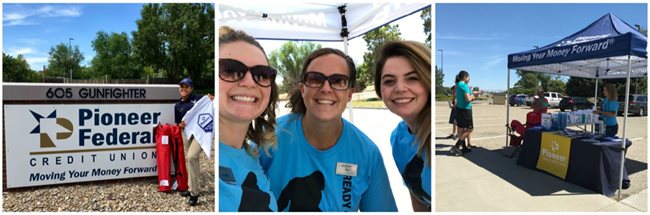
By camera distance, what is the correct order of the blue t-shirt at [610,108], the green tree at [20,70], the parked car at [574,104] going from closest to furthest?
the blue t-shirt at [610,108] < the parked car at [574,104] < the green tree at [20,70]

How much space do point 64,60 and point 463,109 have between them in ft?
168

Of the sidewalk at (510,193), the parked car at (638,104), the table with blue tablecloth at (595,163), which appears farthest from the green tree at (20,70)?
the parked car at (638,104)

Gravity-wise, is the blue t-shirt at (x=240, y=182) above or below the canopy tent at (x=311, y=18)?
below

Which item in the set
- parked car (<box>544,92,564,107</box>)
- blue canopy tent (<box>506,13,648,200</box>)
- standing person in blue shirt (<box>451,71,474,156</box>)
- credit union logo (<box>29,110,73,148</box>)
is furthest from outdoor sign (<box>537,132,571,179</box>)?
parked car (<box>544,92,564,107</box>)

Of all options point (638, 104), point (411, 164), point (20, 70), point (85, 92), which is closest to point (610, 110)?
point (411, 164)

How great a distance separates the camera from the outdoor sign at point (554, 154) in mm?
4086

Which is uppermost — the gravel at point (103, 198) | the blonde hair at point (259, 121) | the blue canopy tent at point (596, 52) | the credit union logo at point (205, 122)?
the blue canopy tent at point (596, 52)

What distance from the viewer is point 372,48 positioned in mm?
1545

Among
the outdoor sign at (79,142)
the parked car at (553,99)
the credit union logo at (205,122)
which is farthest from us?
the parked car at (553,99)

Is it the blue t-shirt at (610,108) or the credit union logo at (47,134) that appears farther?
the blue t-shirt at (610,108)

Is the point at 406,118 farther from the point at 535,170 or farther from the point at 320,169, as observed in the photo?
the point at 535,170

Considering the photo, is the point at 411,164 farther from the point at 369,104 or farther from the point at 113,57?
the point at 113,57

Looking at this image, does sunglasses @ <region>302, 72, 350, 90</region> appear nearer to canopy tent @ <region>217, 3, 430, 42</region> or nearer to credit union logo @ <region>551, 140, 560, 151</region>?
canopy tent @ <region>217, 3, 430, 42</region>

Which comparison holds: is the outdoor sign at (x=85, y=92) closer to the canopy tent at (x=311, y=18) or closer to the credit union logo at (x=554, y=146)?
the canopy tent at (x=311, y=18)
